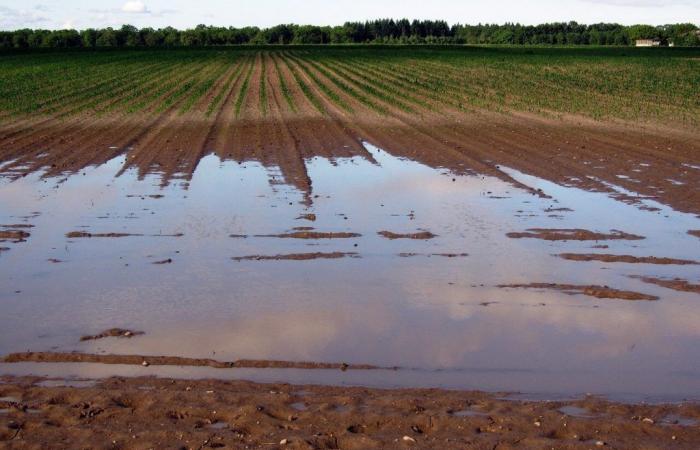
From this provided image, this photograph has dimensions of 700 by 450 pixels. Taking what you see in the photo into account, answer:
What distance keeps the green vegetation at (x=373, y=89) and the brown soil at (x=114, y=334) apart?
A: 837 inches

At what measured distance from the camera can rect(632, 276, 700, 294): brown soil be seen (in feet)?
33.5

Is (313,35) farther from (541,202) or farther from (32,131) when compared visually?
(541,202)

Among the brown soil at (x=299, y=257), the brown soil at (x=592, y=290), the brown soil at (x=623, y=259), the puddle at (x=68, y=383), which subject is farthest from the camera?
the brown soil at (x=299, y=257)

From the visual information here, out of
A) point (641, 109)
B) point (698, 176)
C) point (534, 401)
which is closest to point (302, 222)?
point (534, 401)

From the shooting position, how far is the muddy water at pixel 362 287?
8023 millimetres

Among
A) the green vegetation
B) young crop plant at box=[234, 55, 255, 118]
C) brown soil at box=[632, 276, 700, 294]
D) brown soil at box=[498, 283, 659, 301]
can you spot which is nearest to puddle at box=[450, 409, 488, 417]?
brown soil at box=[498, 283, 659, 301]

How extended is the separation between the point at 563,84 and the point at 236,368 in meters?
39.3

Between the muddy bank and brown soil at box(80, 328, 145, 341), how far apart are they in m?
0.46

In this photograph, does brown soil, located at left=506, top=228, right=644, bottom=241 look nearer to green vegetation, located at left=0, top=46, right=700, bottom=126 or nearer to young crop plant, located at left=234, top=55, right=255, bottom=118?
green vegetation, located at left=0, top=46, right=700, bottom=126

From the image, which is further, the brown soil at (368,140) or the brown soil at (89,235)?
the brown soil at (368,140)

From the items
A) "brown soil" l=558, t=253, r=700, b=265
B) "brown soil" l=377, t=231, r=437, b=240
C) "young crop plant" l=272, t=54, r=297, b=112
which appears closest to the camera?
"brown soil" l=558, t=253, r=700, b=265

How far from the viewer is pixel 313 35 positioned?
180 meters

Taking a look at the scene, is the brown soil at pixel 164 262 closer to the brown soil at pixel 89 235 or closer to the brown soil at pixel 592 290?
the brown soil at pixel 89 235

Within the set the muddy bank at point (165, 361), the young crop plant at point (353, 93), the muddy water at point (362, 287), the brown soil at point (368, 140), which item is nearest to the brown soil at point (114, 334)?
the muddy water at point (362, 287)
